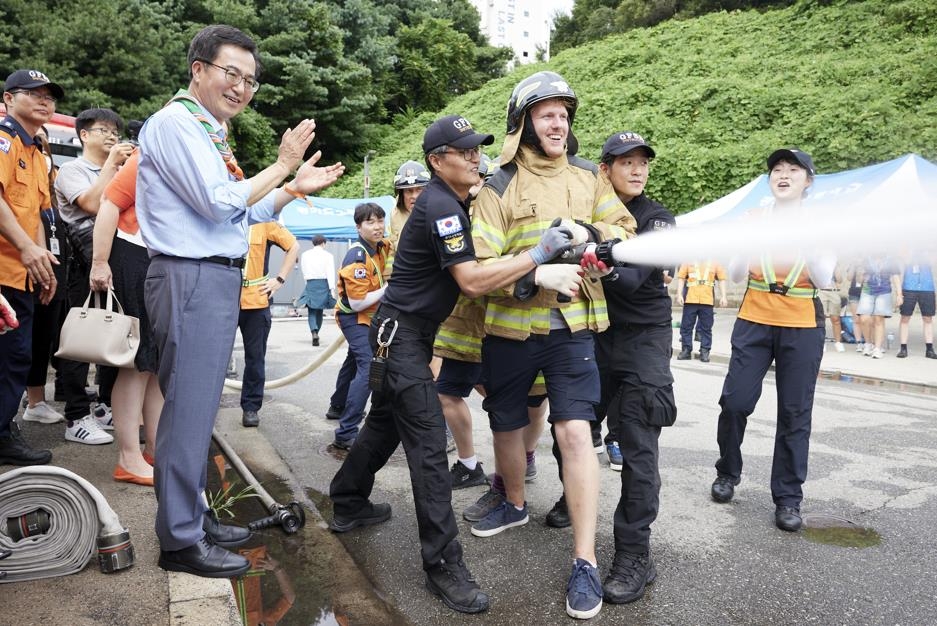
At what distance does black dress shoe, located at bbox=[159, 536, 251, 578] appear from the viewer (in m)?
2.75

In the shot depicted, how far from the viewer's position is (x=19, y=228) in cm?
374

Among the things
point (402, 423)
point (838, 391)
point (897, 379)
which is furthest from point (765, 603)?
point (897, 379)

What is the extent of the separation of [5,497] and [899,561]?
399cm

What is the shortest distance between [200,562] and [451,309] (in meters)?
1.50

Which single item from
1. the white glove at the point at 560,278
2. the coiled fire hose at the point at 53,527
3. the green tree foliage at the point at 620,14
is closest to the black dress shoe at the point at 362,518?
the coiled fire hose at the point at 53,527

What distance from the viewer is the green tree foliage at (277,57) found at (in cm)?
2198

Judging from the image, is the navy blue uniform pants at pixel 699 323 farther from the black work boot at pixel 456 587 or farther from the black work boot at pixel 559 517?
the black work boot at pixel 456 587

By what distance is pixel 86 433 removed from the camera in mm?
4523

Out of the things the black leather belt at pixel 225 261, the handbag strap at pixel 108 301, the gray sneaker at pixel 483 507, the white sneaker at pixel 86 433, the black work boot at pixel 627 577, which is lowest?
the gray sneaker at pixel 483 507

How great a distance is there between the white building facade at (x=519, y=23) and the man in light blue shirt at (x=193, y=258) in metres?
79.2

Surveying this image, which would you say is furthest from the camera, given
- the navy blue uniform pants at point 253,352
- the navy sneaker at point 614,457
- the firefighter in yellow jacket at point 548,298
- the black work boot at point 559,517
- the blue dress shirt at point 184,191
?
the navy blue uniform pants at point 253,352

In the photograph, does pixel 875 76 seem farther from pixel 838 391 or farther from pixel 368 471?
pixel 368 471

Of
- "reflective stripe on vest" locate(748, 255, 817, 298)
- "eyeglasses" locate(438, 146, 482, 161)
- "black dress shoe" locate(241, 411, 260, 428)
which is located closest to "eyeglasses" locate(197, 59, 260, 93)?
"eyeglasses" locate(438, 146, 482, 161)

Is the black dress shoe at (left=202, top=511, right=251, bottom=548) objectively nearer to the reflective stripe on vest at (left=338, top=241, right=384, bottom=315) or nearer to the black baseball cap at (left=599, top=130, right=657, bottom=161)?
the reflective stripe on vest at (left=338, top=241, right=384, bottom=315)
